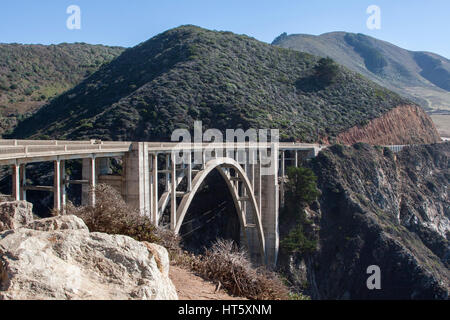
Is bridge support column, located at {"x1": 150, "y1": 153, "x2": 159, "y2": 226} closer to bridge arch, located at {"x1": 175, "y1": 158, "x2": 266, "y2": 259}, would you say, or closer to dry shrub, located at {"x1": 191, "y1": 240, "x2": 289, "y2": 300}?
bridge arch, located at {"x1": 175, "y1": 158, "x2": 266, "y2": 259}

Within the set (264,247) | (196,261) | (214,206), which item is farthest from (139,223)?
(214,206)

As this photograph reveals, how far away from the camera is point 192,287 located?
773 cm

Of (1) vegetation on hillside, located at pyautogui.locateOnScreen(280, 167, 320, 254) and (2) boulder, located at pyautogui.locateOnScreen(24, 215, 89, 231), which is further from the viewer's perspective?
(1) vegetation on hillside, located at pyautogui.locateOnScreen(280, 167, 320, 254)

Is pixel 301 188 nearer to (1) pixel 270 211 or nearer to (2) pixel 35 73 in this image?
(1) pixel 270 211

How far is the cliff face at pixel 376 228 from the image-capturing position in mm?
34062

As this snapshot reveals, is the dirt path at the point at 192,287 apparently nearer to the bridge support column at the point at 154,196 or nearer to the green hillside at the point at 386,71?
the bridge support column at the point at 154,196

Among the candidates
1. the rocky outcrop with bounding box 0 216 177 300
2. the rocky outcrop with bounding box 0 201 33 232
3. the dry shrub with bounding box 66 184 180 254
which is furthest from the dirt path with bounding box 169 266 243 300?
the rocky outcrop with bounding box 0 201 33 232

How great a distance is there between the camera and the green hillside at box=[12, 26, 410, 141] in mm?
46156

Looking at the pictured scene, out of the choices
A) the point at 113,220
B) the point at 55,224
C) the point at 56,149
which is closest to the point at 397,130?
the point at 56,149

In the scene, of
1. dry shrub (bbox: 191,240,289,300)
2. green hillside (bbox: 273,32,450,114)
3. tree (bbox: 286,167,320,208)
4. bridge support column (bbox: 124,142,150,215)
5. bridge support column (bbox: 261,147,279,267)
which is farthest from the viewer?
green hillside (bbox: 273,32,450,114)

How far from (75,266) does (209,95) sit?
1879 inches

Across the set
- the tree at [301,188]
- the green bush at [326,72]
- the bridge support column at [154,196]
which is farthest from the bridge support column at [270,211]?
the green bush at [326,72]

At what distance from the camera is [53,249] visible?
531cm
